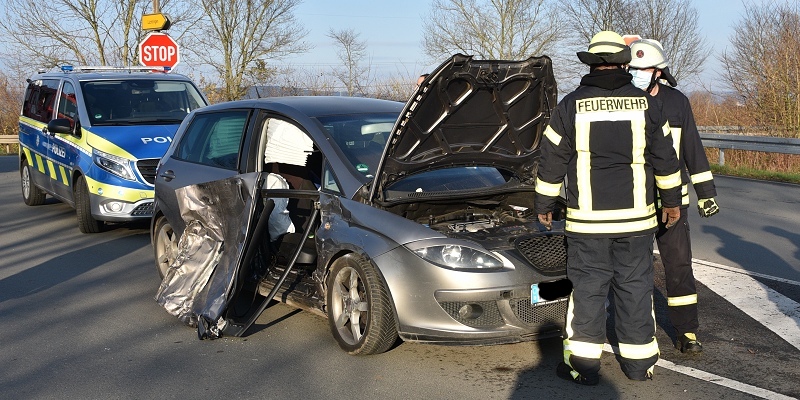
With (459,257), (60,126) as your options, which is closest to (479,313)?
(459,257)

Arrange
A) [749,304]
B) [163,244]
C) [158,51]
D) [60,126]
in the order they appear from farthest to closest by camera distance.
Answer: [158,51] → [60,126] → [163,244] → [749,304]

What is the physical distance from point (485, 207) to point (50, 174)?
7.74 metres

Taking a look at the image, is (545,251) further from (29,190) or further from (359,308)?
(29,190)

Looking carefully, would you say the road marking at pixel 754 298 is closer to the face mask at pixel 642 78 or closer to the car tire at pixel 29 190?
the face mask at pixel 642 78

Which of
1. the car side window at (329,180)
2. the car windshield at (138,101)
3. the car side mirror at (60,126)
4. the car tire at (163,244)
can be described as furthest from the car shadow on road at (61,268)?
the car side window at (329,180)

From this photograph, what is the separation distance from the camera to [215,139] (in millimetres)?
7344

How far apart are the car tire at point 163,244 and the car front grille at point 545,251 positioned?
131 inches

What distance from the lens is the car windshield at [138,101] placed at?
445 inches

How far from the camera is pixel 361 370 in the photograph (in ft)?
17.9

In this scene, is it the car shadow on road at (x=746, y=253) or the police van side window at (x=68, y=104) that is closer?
the car shadow on road at (x=746, y=253)

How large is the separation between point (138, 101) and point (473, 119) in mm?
6880

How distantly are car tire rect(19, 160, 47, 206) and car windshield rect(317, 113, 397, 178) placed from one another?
8317mm

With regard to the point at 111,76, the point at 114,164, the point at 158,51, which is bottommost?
the point at 114,164

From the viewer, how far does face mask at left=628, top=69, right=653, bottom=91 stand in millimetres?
5500
